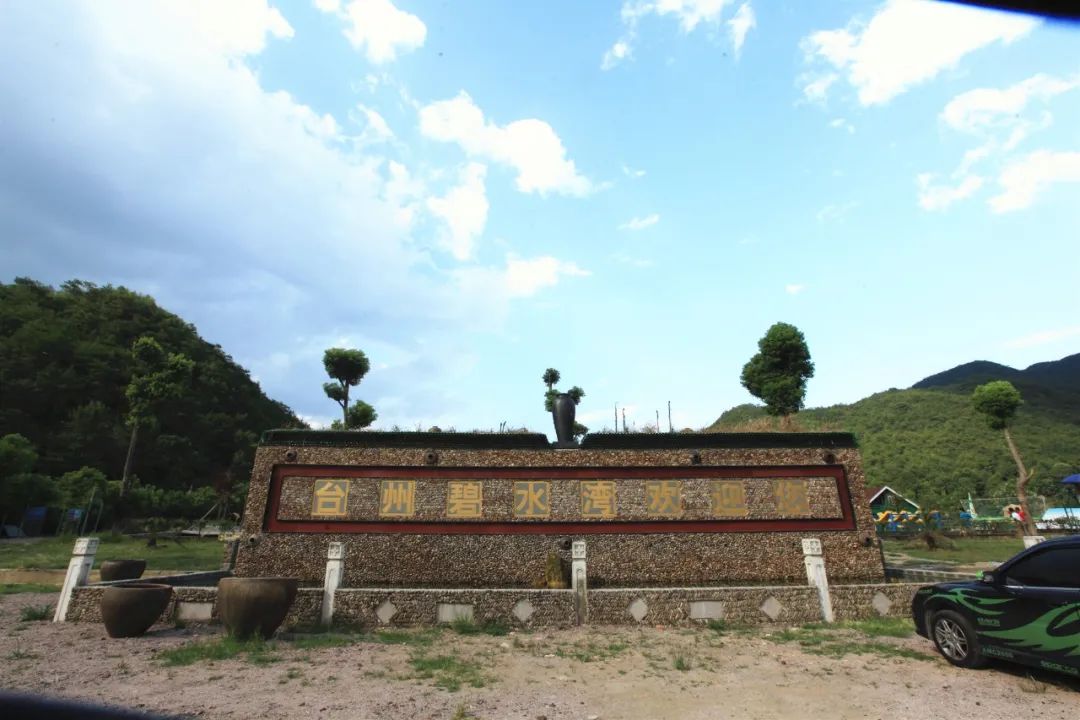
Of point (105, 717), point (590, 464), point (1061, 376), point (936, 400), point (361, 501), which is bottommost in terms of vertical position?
point (105, 717)

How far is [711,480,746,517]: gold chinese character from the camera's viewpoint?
13312 millimetres

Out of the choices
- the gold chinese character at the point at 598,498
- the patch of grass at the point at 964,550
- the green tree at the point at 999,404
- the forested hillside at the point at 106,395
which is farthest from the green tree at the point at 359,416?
the green tree at the point at 999,404

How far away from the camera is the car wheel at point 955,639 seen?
647 cm

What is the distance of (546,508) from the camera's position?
519 inches

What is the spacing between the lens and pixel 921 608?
7273mm

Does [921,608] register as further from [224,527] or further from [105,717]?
[224,527]

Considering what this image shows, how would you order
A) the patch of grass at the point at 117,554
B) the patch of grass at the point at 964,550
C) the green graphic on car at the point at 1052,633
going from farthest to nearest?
1. the patch of grass at the point at 964,550
2. the patch of grass at the point at 117,554
3. the green graphic on car at the point at 1052,633

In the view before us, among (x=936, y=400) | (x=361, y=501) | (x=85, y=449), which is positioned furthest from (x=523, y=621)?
(x=936, y=400)

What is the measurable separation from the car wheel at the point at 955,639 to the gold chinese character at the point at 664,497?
254 inches

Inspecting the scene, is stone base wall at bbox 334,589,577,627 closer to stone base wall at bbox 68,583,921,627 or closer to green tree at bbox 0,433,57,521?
stone base wall at bbox 68,583,921,627

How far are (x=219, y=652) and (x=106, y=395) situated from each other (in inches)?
2169

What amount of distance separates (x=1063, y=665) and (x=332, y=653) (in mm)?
8731

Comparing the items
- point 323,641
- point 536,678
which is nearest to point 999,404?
point 536,678

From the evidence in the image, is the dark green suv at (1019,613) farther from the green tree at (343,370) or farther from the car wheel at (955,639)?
the green tree at (343,370)
